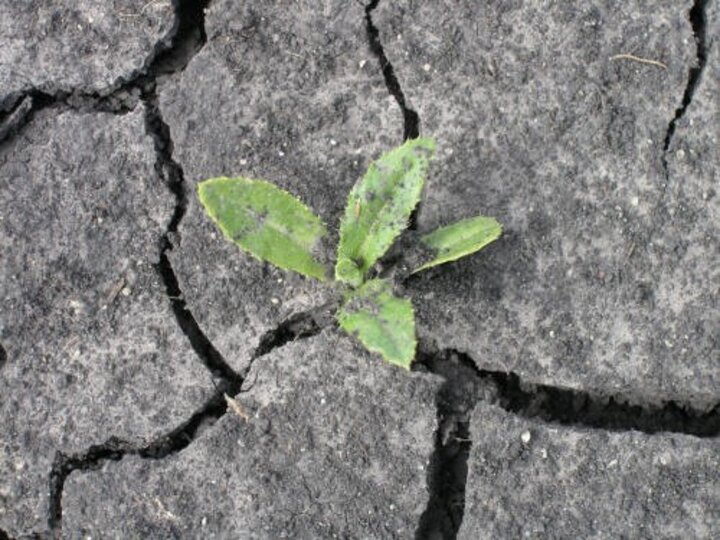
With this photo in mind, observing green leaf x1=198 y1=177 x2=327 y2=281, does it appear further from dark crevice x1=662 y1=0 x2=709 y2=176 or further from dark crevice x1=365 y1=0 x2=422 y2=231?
dark crevice x1=662 y1=0 x2=709 y2=176

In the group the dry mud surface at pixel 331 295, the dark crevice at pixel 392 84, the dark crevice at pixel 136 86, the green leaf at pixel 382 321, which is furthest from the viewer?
the dark crevice at pixel 136 86

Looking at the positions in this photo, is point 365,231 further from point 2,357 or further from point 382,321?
point 2,357

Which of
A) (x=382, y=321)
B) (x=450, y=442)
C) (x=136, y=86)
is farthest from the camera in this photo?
(x=136, y=86)

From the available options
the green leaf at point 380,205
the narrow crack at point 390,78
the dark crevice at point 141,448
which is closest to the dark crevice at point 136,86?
the narrow crack at point 390,78

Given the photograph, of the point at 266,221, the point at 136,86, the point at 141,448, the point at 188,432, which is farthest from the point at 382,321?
the point at 136,86

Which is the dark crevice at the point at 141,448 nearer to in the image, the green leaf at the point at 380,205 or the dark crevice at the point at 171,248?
the dark crevice at the point at 171,248

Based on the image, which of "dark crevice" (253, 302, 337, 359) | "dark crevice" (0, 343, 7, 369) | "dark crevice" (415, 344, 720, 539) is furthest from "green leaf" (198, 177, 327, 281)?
"dark crevice" (0, 343, 7, 369)

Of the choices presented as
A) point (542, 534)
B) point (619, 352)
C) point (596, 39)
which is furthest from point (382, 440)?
point (596, 39)
